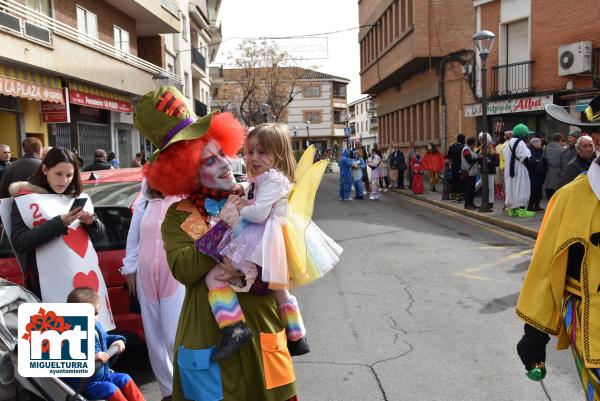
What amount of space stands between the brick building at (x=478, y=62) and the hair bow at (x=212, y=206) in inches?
575

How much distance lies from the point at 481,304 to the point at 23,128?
1309 cm

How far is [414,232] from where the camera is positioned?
37.4 feet

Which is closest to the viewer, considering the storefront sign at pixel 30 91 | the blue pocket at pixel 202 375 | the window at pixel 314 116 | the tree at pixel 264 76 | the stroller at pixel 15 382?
the blue pocket at pixel 202 375

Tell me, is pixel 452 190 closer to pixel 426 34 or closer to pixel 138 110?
pixel 426 34

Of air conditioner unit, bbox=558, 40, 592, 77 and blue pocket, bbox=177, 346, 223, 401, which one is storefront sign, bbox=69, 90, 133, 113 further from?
blue pocket, bbox=177, 346, 223, 401

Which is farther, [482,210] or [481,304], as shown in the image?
[482,210]

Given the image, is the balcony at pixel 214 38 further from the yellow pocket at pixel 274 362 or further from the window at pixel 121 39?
the yellow pocket at pixel 274 362

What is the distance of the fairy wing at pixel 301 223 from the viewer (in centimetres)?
225

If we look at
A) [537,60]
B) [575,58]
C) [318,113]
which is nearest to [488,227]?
[575,58]


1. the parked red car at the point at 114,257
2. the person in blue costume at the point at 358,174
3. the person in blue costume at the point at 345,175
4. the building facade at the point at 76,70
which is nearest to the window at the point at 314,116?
the building facade at the point at 76,70

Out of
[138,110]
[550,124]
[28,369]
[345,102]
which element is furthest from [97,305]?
[345,102]

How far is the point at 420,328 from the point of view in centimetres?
536

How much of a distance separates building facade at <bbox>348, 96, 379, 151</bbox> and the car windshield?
7431 centimetres

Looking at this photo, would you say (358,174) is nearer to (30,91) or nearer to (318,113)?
(30,91)
